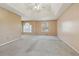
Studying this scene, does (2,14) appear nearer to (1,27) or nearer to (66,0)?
(1,27)

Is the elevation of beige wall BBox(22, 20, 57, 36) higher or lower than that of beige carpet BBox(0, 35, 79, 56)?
higher

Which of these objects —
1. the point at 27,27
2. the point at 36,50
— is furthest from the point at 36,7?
the point at 27,27

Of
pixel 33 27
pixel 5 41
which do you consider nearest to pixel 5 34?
pixel 5 41

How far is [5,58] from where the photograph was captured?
3.68 feet

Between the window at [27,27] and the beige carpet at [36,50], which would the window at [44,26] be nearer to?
the window at [27,27]

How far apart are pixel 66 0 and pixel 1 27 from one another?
5168mm

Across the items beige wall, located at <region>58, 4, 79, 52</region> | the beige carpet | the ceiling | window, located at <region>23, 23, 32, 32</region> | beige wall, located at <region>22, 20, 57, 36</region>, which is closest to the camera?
the beige carpet

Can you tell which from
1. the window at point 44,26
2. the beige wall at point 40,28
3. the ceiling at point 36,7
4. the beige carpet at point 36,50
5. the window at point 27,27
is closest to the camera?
the beige carpet at point 36,50

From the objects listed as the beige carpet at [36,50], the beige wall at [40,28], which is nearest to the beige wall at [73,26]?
the beige carpet at [36,50]

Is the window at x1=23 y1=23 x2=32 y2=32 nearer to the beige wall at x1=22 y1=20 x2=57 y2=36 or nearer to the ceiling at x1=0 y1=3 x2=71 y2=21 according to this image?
the beige wall at x1=22 y1=20 x2=57 y2=36

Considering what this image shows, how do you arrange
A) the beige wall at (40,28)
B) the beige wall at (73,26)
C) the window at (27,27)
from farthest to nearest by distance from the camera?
the window at (27,27), the beige wall at (40,28), the beige wall at (73,26)

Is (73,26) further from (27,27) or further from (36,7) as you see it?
(27,27)

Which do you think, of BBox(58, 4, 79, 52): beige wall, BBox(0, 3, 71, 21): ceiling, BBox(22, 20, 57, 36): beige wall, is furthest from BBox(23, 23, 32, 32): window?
BBox(58, 4, 79, 52): beige wall

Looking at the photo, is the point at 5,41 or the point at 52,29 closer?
the point at 5,41
